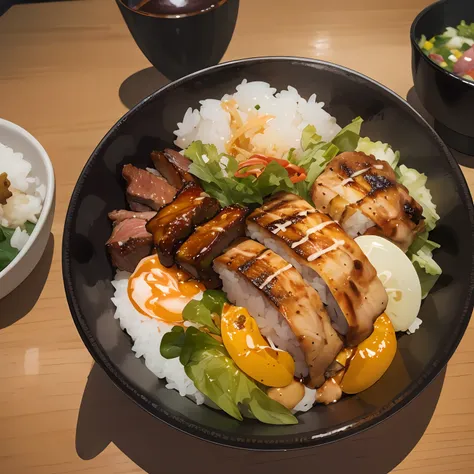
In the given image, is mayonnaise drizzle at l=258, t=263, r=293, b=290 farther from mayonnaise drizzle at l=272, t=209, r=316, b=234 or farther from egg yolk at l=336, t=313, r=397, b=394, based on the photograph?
egg yolk at l=336, t=313, r=397, b=394

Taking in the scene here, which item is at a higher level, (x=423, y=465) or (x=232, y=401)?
(x=232, y=401)

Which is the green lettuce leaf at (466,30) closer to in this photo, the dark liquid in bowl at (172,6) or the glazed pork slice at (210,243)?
the dark liquid in bowl at (172,6)

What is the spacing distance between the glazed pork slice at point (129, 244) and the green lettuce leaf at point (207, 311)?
261mm

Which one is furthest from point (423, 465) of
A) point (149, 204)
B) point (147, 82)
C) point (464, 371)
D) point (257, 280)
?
point (147, 82)

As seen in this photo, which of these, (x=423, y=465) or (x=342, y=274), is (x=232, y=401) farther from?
(x=423, y=465)

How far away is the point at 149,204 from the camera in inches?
69.1

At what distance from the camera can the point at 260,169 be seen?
175 centimetres

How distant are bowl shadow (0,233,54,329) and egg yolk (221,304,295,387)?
0.78 meters

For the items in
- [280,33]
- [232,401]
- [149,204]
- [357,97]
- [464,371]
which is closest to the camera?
[232,401]

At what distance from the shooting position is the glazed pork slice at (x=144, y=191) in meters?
1.72

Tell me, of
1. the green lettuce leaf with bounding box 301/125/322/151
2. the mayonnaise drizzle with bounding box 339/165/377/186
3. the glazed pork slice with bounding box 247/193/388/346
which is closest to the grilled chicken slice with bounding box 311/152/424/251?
the mayonnaise drizzle with bounding box 339/165/377/186

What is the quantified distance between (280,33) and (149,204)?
152 cm

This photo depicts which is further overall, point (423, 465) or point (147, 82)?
point (147, 82)

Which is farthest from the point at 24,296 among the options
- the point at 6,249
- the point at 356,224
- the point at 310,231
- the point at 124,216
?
the point at 356,224
